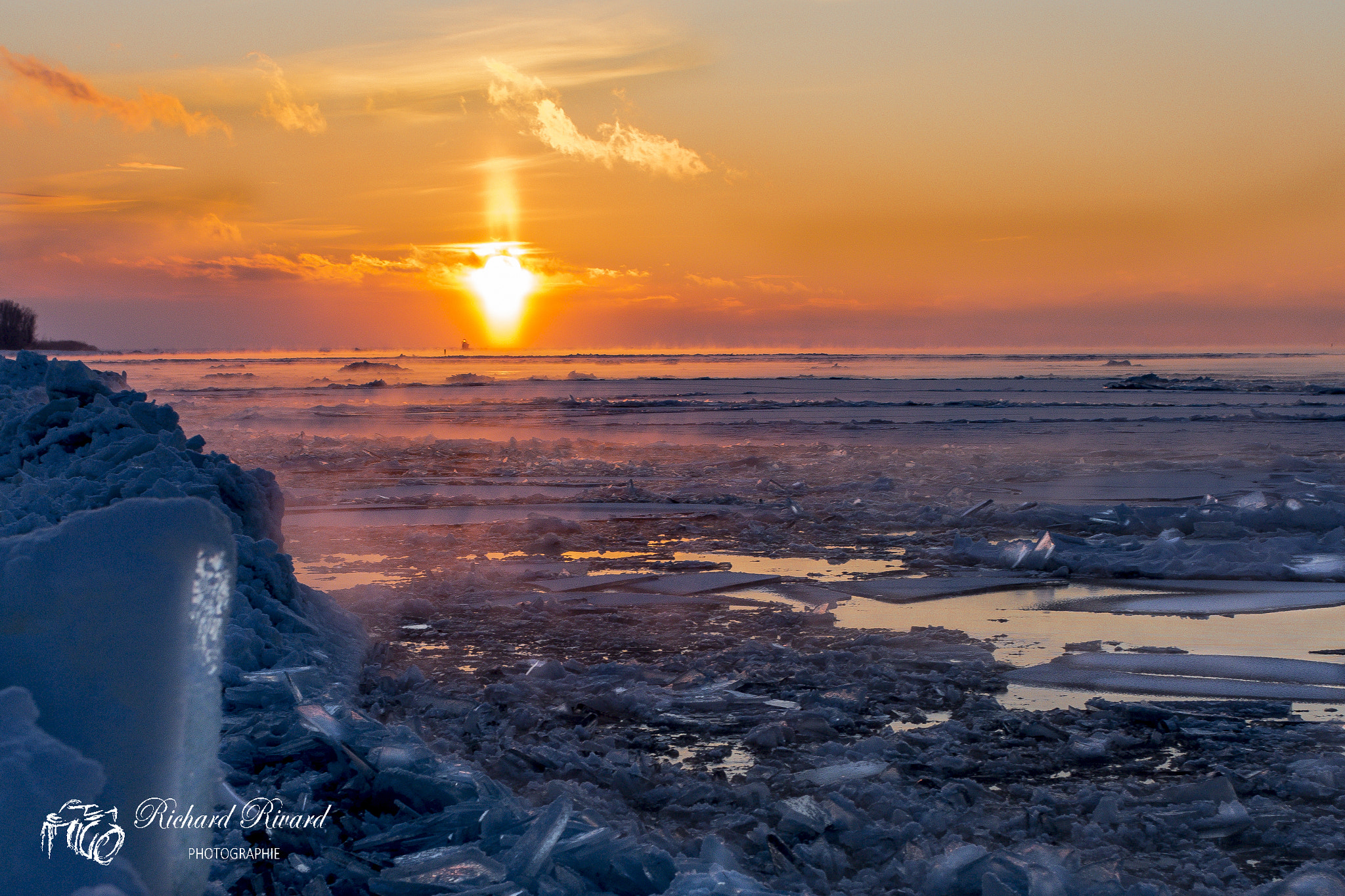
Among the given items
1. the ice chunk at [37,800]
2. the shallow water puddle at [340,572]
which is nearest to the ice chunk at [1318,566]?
the shallow water puddle at [340,572]

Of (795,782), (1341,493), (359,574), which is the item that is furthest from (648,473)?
(795,782)

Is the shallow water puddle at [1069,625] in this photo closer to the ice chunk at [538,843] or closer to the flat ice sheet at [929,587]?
the flat ice sheet at [929,587]

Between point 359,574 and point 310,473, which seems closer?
point 359,574

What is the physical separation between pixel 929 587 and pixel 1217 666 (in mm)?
2161

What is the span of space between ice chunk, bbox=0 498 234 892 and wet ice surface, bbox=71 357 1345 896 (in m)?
0.74

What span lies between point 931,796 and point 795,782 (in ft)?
1.68

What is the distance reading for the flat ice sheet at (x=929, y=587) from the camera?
664cm

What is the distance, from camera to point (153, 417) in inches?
234

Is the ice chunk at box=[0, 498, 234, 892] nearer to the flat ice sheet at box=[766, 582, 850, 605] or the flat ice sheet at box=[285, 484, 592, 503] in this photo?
the flat ice sheet at box=[766, 582, 850, 605]

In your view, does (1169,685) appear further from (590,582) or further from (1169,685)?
(590,582)

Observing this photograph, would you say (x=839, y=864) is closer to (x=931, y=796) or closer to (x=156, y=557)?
(x=931, y=796)

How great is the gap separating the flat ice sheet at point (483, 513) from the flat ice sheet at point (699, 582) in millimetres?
2853

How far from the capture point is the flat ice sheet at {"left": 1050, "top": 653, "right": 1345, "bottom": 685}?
4.84 meters

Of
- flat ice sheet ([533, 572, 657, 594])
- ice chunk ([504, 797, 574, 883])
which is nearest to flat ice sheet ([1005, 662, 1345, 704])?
ice chunk ([504, 797, 574, 883])
